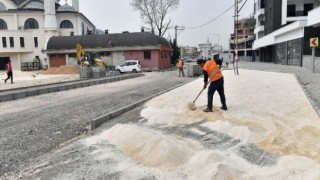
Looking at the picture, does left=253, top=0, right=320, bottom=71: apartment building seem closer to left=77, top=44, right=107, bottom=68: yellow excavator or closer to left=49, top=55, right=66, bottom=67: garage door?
left=77, top=44, right=107, bottom=68: yellow excavator

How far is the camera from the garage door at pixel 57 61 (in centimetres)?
4416

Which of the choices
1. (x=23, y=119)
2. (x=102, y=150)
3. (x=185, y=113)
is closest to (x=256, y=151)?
(x=102, y=150)

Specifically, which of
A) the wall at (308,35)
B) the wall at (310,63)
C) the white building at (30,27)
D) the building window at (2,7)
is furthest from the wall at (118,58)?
the building window at (2,7)

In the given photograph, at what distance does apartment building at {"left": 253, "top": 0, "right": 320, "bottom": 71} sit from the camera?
98.2 feet

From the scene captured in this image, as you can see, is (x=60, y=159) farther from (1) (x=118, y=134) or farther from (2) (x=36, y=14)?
(2) (x=36, y=14)

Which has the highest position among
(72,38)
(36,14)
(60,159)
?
(36,14)

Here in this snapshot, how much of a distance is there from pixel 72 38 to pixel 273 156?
145 feet

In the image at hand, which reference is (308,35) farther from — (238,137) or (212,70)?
(238,137)

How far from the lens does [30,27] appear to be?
2258 inches

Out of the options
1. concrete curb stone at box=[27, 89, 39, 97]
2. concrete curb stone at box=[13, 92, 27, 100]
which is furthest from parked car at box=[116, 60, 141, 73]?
concrete curb stone at box=[13, 92, 27, 100]

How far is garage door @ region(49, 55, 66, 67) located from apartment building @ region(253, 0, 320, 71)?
30404 millimetres

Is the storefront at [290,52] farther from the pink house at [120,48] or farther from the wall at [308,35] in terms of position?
the pink house at [120,48]

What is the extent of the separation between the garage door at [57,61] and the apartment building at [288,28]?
99.8ft

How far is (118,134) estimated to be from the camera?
6133 mm
